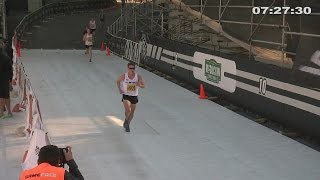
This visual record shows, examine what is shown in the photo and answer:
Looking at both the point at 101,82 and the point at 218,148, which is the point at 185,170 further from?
the point at 101,82

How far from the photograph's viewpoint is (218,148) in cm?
1007

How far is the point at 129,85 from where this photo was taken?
11.0 meters

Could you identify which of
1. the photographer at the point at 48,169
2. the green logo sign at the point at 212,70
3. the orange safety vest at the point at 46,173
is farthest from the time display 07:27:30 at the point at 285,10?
the orange safety vest at the point at 46,173

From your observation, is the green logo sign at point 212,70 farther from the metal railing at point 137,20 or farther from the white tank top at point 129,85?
the metal railing at point 137,20

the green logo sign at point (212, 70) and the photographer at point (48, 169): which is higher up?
the photographer at point (48, 169)

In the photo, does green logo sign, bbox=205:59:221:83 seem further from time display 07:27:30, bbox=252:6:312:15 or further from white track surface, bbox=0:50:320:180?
time display 07:27:30, bbox=252:6:312:15

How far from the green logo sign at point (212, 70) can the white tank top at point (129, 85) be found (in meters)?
4.87

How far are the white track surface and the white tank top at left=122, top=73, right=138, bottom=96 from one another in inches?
39.8

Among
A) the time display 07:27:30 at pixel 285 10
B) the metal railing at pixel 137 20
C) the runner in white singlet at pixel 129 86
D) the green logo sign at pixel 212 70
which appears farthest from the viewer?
the metal railing at pixel 137 20

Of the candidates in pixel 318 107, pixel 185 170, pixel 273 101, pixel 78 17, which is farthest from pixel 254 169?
pixel 78 17

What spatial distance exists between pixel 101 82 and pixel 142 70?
4456 mm

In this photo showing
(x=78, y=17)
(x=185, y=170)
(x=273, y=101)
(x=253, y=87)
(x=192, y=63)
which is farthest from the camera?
(x=78, y=17)

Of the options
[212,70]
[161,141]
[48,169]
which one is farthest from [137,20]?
[48,169]

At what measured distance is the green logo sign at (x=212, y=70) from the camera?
15297mm
